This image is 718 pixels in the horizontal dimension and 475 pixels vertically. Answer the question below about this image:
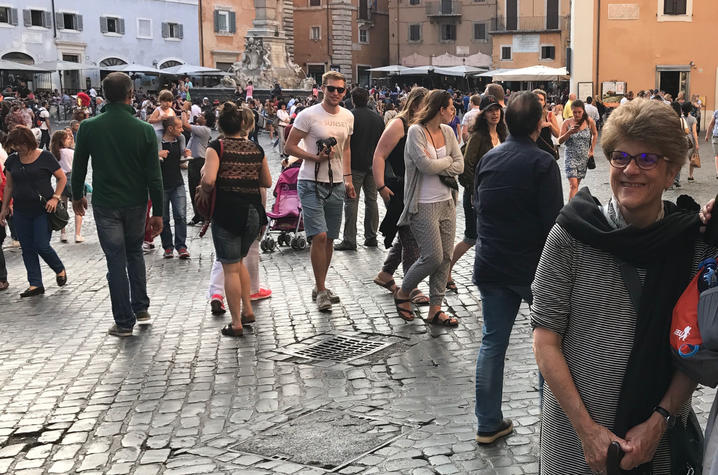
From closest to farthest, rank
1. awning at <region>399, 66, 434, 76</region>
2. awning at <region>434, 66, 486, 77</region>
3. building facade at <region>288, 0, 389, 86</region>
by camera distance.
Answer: awning at <region>434, 66, 486, 77</region>, awning at <region>399, 66, 434, 76</region>, building facade at <region>288, 0, 389, 86</region>

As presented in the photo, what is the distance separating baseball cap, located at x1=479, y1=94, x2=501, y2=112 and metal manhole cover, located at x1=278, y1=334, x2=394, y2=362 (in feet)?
Answer: 7.63

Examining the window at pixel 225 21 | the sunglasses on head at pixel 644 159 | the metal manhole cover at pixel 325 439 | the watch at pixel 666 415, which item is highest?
the window at pixel 225 21

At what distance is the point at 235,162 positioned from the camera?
7.47 m

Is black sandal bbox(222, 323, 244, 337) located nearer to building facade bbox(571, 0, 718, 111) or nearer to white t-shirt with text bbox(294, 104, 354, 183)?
white t-shirt with text bbox(294, 104, 354, 183)

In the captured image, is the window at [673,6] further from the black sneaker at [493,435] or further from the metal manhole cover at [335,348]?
the black sneaker at [493,435]

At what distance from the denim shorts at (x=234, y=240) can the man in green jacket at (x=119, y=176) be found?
2.06ft

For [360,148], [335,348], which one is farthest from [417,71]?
[335,348]

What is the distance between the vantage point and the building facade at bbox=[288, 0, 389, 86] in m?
68.9

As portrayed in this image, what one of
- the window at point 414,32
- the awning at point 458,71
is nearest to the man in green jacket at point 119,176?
the awning at point 458,71

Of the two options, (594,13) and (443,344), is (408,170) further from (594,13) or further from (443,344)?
(594,13)

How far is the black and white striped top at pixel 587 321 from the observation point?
2869 mm

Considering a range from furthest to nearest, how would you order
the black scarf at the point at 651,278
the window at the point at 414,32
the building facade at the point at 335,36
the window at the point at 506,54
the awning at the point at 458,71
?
the window at the point at 414,32, the building facade at the point at 335,36, the window at the point at 506,54, the awning at the point at 458,71, the black scarf at the point at 651,278

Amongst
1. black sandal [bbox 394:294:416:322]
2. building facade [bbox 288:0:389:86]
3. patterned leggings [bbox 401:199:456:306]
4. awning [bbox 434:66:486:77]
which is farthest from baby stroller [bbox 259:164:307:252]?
building facade [bbox 288:0:389:86]

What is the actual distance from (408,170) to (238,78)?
37605 millimetres
